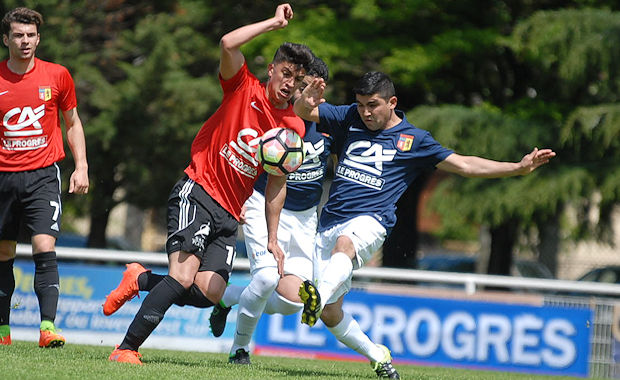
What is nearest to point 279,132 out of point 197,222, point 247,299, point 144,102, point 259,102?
point 259,102

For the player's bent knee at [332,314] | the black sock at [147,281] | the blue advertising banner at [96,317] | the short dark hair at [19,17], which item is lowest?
the blue advertising banner at [96,317]

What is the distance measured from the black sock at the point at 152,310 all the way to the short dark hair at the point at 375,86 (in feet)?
6.24

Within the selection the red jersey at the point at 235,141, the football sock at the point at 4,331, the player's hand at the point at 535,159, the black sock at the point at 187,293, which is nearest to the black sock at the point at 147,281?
the black sock at the point at 187,293

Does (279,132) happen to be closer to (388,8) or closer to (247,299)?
(247,299)

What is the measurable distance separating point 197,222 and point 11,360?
1415 mm

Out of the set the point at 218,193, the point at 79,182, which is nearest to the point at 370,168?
the point at 218,193

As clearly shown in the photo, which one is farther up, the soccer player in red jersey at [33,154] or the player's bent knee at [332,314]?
the soccer player in red jersey at [33,154]

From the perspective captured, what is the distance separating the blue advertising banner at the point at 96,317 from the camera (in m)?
10.3

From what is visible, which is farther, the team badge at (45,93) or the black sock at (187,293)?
the team badge at (45,93)

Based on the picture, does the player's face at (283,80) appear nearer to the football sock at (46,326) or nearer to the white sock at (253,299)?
the white sock at (253,299)

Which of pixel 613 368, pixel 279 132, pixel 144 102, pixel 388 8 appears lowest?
pixel 613 368

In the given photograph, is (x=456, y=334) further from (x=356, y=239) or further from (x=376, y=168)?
(x=356, y=239)

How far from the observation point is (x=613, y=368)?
1043cm

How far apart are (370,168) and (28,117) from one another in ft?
8.32
